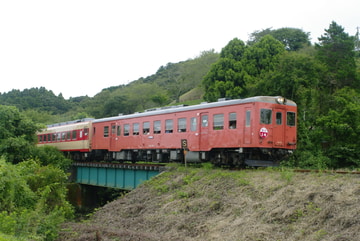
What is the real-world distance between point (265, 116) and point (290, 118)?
66.3 inches

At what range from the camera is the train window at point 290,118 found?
55.4 feet

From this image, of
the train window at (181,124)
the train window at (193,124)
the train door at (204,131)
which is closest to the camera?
the train door at (204,131)

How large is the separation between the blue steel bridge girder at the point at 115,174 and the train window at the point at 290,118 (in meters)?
5.85

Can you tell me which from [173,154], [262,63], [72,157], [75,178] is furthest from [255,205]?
[262,63]

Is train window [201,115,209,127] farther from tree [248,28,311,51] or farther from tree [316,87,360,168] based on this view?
tree [248,28,311,51]

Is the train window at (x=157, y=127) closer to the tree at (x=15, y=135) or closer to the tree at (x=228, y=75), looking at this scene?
the tree at (x=15, y=135)

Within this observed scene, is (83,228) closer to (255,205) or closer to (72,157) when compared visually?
(255,205)

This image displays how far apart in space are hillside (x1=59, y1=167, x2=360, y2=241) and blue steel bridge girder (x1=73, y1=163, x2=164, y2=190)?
3177 millimetres

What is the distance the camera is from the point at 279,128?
54.0 ft

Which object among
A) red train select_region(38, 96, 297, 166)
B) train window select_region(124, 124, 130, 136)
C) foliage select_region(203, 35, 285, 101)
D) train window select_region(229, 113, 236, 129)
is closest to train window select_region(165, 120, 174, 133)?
red train select_region(38, 96, 297, 166)

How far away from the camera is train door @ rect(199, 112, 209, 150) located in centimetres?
1762

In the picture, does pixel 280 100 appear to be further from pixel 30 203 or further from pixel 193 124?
pixel 30 203

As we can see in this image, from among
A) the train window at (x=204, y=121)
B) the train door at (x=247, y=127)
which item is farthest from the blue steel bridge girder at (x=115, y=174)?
the train door at (x=247, y=127)

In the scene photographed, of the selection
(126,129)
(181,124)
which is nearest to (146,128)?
(126,129)
